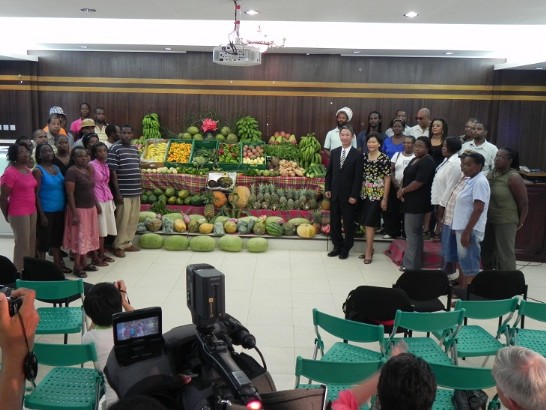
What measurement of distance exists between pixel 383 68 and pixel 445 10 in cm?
395

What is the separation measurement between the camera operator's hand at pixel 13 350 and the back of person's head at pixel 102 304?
770 millimetres

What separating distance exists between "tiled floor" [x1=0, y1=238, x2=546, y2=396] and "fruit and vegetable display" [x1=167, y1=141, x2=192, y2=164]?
2178 millimetres

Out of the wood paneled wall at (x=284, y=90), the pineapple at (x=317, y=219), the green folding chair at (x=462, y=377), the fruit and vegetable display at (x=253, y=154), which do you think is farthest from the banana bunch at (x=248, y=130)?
the green folding chair at (x=462, y=377)

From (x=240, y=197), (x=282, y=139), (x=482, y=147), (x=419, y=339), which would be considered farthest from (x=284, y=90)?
(x=419, y=339)

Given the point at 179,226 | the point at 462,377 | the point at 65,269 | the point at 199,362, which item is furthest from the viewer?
the point at 179,226

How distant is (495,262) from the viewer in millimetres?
5629

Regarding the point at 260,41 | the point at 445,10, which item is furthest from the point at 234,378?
the point at 445,10

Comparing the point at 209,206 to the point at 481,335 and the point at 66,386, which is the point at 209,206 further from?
the point at 66,386

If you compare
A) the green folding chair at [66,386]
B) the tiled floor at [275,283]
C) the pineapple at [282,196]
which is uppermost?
the pineapple at [282,196]

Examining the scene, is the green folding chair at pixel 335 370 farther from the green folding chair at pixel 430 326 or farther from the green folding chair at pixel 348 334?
the green folding chair at pixel 430 326

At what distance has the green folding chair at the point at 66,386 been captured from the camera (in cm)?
273

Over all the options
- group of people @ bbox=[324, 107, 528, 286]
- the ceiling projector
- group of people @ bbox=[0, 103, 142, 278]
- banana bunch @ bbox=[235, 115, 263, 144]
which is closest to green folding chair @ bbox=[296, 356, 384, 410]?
group of people @ bbox=[324, 107, 528, 286]

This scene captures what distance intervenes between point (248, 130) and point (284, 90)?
44.7 inches

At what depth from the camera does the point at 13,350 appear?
2062 mm
